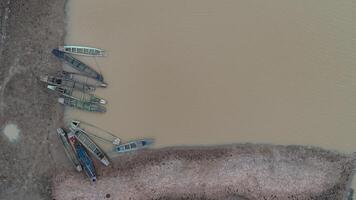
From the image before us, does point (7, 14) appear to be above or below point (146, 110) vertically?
above

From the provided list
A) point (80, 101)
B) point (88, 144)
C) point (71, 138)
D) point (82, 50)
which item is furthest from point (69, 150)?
point (82, 50)

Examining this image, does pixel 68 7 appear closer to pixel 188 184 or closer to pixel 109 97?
pixel 109 97

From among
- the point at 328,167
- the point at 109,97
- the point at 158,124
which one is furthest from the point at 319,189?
the point at 109,97

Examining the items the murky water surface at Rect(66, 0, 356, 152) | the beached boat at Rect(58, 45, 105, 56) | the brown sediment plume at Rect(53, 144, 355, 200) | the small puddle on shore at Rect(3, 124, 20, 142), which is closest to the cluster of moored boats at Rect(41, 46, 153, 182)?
the beached boat at Rect(58, 45, 105, 56)

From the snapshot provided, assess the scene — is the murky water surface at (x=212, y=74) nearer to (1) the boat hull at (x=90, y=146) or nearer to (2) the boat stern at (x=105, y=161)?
(1) the boat hull at (x=90, y=146)

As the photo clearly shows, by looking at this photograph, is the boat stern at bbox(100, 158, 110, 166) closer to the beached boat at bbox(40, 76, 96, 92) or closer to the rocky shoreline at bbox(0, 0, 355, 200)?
the rocky shoreline at bbox(0, 0, 355, 200)

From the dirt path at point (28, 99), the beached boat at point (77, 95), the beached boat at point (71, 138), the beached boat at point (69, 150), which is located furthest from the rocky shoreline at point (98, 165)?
the beached boat at point (71, 138)
